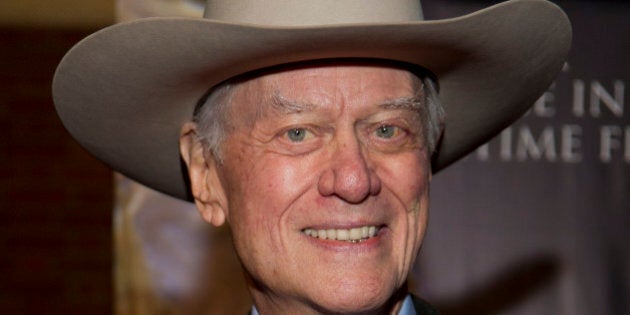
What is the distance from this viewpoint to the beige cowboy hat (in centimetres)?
191

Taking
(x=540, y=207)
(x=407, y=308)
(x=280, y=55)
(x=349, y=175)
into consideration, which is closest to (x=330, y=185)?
(x=349, y=175)

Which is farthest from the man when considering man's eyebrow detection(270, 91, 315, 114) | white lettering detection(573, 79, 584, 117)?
white lettering detection(573, 79, 584, 117)

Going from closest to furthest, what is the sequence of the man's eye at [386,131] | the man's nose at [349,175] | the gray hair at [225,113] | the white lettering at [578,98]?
the man's nose at [349,175] < the man's eye at [386,131] < the gray hair at [225,113] < the white lettering at [578,98]

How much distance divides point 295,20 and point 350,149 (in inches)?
10.0

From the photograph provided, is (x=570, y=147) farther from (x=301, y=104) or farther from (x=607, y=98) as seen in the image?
(x=301, y=104)

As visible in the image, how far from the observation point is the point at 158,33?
1953 mm

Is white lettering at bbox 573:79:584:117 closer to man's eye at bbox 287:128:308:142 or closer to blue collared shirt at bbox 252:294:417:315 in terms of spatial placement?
blue collared shirt at bbox 252:294:417:315

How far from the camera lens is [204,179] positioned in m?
2.21

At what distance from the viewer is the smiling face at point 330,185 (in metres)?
1.92

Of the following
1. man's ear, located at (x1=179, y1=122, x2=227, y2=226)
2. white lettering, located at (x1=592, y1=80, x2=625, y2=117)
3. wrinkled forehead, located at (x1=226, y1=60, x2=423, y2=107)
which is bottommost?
white lettering, located at (x1=592, y1=80, x2=625, y2=117)

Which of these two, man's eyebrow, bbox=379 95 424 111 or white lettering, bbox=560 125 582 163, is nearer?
man's eyebrow, bbox=379 95 424 111

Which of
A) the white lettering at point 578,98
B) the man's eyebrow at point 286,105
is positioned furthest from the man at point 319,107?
the white lettering at point 578,98

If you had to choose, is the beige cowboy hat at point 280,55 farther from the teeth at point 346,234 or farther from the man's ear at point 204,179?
the teeth at point 346,234

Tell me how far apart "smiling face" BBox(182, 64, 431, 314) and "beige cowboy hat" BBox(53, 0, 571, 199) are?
0.06 metres
